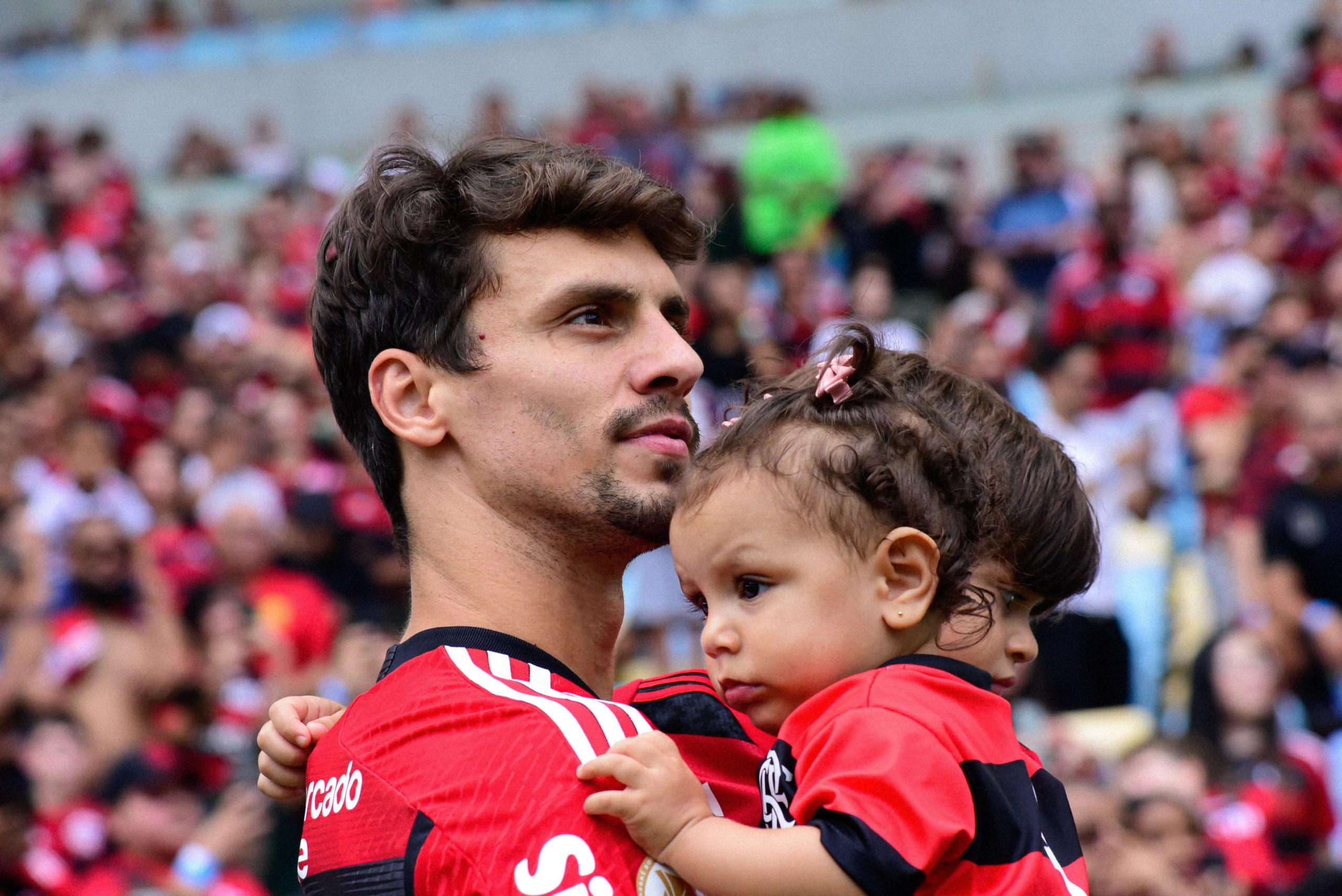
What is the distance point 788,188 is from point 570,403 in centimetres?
867

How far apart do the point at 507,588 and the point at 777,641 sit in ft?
1.55

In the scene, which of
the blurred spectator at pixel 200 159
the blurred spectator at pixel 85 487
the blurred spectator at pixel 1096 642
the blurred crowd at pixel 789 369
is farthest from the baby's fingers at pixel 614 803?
the blurred spectator at pixel 200 159

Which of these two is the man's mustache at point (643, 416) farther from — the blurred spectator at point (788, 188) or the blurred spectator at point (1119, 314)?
the blurred spectator at point (788, 188)

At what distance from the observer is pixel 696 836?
1766 millimetres

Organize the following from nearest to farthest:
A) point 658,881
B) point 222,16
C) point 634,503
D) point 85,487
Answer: point 658,881
point 634,503
point 85,487
point 222,16

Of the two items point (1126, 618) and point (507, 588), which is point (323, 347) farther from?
point (1126, 618)

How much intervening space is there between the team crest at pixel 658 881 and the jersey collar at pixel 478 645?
386 millimetres

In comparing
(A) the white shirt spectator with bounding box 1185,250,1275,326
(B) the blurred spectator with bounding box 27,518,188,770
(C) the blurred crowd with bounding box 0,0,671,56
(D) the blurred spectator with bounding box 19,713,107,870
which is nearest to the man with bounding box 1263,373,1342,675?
(A) the white shirt spectator with bounding box 1185,250,1275,326

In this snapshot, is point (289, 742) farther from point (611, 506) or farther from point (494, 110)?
point (494, 110)

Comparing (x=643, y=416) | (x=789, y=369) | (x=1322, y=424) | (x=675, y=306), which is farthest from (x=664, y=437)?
(x=1322, y=424)

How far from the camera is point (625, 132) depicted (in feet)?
41.7

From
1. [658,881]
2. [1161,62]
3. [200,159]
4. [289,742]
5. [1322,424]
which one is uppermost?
[658,881]

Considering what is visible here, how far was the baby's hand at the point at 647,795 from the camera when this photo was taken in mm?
1755

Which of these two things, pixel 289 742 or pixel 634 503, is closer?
pixel 634 503
